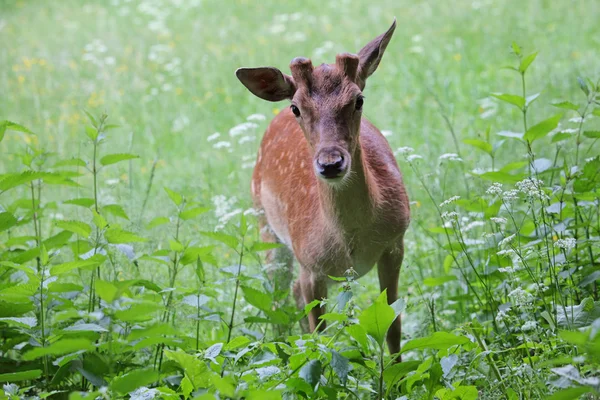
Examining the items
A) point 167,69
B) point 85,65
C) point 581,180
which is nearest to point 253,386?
point 581,180

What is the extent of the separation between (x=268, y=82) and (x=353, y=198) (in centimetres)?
80

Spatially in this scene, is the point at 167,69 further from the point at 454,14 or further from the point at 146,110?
the point at 454,14

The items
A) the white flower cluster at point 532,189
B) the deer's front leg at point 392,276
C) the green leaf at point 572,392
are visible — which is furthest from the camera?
the deer's front leg at point 392,276

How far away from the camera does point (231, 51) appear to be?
11906 mm

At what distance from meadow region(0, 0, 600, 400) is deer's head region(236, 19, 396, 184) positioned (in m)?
0.40

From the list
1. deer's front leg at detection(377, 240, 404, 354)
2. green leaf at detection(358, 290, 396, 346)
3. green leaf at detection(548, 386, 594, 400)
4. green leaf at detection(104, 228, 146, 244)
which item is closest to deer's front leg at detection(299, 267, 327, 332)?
deer's front leg at detection(377, 240, 404, 354)

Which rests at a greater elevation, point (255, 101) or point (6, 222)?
point (255, 101)

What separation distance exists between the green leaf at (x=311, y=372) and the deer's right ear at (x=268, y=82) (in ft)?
6.37

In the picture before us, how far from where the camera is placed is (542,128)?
155 inches

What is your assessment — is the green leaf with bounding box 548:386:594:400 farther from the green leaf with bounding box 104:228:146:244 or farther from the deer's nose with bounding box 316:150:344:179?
the green leaf with bounding box 104:228:146:244

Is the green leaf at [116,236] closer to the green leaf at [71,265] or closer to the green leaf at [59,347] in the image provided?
the green leaf at [71,265]

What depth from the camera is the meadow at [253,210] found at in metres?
3.14

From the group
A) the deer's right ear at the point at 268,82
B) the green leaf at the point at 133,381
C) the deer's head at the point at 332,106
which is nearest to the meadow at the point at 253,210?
the green leaf at the point at 133,381

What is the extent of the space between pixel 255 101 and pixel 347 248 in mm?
5803
